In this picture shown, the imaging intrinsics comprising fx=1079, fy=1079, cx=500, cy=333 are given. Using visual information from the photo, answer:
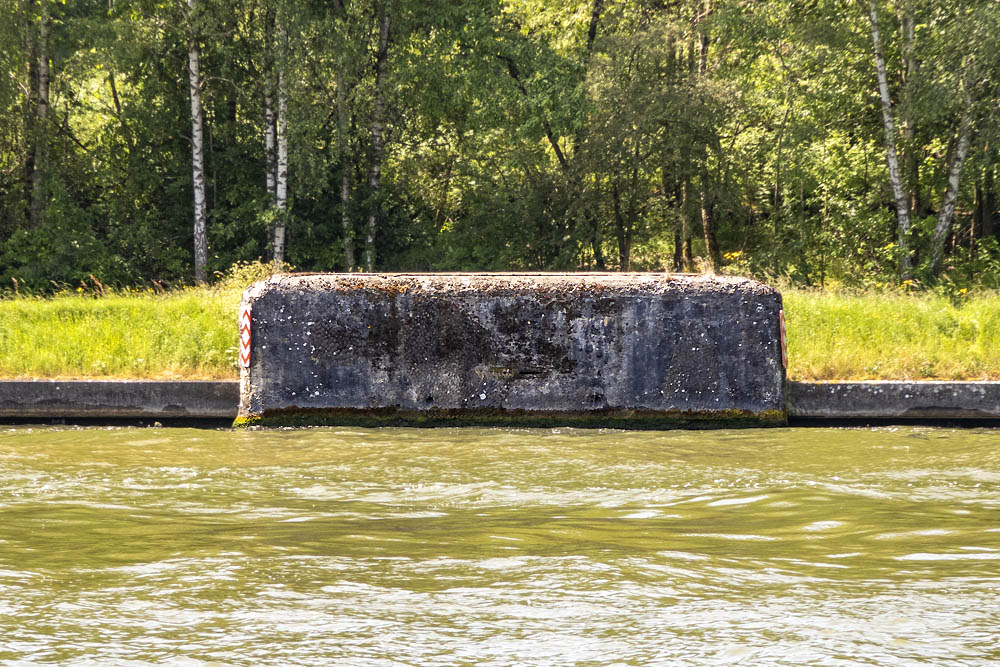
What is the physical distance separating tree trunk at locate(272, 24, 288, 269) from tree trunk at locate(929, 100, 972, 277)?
13.0 metres

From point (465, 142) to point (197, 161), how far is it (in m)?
6.64

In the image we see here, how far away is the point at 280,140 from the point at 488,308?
14796mm

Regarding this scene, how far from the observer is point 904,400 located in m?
8.58

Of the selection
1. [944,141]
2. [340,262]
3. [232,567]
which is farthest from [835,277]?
[232,567]

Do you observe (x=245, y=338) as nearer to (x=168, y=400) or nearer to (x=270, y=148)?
(x=168, y=400)

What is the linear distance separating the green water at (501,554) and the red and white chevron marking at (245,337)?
3.98ft

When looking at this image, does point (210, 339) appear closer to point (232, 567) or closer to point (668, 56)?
point (232, 567)

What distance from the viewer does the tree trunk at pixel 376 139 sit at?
2439 cm

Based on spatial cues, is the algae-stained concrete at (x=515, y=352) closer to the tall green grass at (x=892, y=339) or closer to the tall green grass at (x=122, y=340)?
the tall green grass at (x=892, y=339)

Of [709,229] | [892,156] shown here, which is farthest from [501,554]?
[709,229]

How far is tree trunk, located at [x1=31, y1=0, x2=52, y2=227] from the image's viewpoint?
2391 centimetres

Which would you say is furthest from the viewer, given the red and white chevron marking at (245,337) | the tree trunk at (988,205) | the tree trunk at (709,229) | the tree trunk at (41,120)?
the tree trunk at (709,229)

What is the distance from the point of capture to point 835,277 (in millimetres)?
24203

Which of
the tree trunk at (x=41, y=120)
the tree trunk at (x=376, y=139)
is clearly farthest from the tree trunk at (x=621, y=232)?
the tree trunk at (x=41, y=120)
